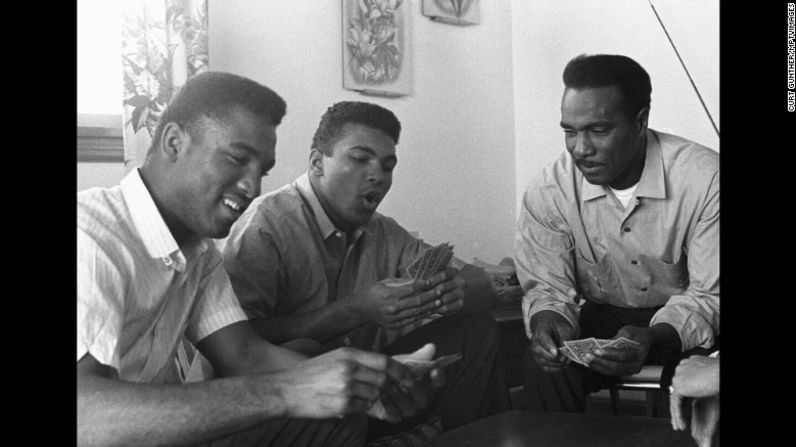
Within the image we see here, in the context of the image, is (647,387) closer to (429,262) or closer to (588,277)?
(588,277)

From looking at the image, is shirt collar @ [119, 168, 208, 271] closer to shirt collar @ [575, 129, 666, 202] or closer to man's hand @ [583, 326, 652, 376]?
man's hand @ [583, 326, 652, 376]

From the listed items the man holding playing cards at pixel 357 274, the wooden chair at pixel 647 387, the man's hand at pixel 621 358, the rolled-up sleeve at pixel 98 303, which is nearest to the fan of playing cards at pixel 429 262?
the man holding playing cards at pixel 357 274

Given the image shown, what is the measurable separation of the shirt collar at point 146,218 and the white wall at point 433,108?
1.25 ft

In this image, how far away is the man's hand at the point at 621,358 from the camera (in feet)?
5.37

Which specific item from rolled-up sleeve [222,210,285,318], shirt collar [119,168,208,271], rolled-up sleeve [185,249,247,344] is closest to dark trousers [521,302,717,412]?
rolled-up sleeve [222,210,285,318]

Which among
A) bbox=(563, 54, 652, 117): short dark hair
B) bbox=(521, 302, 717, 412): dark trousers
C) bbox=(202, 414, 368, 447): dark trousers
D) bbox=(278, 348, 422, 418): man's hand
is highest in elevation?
bbox=(563, 54, 652, 117): short dark hair

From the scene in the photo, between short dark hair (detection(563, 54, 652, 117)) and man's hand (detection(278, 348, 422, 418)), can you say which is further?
short dark hair (detection(563, 54, 652, 117))

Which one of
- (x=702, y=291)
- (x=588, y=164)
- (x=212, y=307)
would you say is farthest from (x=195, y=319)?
(x=702, y=291)

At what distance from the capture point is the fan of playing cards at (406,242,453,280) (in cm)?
161

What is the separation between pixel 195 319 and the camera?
50.4 inches

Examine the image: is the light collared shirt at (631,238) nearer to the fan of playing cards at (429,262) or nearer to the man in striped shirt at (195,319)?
the fan of playing cards at (429,262)

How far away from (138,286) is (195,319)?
171 millimetres

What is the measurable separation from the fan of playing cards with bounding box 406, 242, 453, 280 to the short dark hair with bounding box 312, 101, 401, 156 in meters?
0.23
